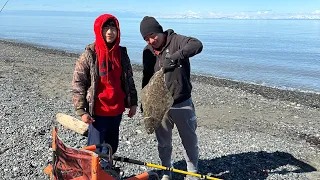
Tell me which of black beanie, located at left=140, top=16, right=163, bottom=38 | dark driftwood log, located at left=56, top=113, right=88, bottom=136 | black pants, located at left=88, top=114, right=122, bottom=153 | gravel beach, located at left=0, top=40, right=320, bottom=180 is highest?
black beanie, located at left=140, top=16, right=163, bottom=38

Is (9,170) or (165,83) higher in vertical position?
(165,83)

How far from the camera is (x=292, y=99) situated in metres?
16.2

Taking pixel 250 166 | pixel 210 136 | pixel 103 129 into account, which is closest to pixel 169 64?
pixel 103 129

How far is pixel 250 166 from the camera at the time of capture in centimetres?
630

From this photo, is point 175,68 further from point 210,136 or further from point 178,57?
point 210,136

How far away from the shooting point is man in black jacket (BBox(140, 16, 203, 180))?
14.5ft

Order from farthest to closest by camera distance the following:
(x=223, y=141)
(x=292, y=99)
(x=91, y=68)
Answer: (x=292, y=99), (x=223, y=141), (x=91, y=68)

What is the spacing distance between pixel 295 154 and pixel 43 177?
16.1ft

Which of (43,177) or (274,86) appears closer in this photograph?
(43,177)

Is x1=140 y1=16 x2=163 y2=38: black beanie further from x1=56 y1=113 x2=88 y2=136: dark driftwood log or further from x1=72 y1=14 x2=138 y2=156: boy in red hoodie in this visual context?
x1=56 y1=113 x2=88 y2=136: dark driftwood log

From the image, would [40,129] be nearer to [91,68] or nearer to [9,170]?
[9,170]

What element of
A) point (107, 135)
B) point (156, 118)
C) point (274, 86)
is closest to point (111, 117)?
point (107, 135)

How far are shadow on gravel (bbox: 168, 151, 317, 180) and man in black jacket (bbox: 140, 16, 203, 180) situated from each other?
1108 millimetres

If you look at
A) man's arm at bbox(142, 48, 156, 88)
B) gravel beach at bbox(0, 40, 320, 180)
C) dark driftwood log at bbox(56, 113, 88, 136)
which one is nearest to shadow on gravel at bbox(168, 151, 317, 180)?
gravel beach at bbox(0, 40, 320, 180)
